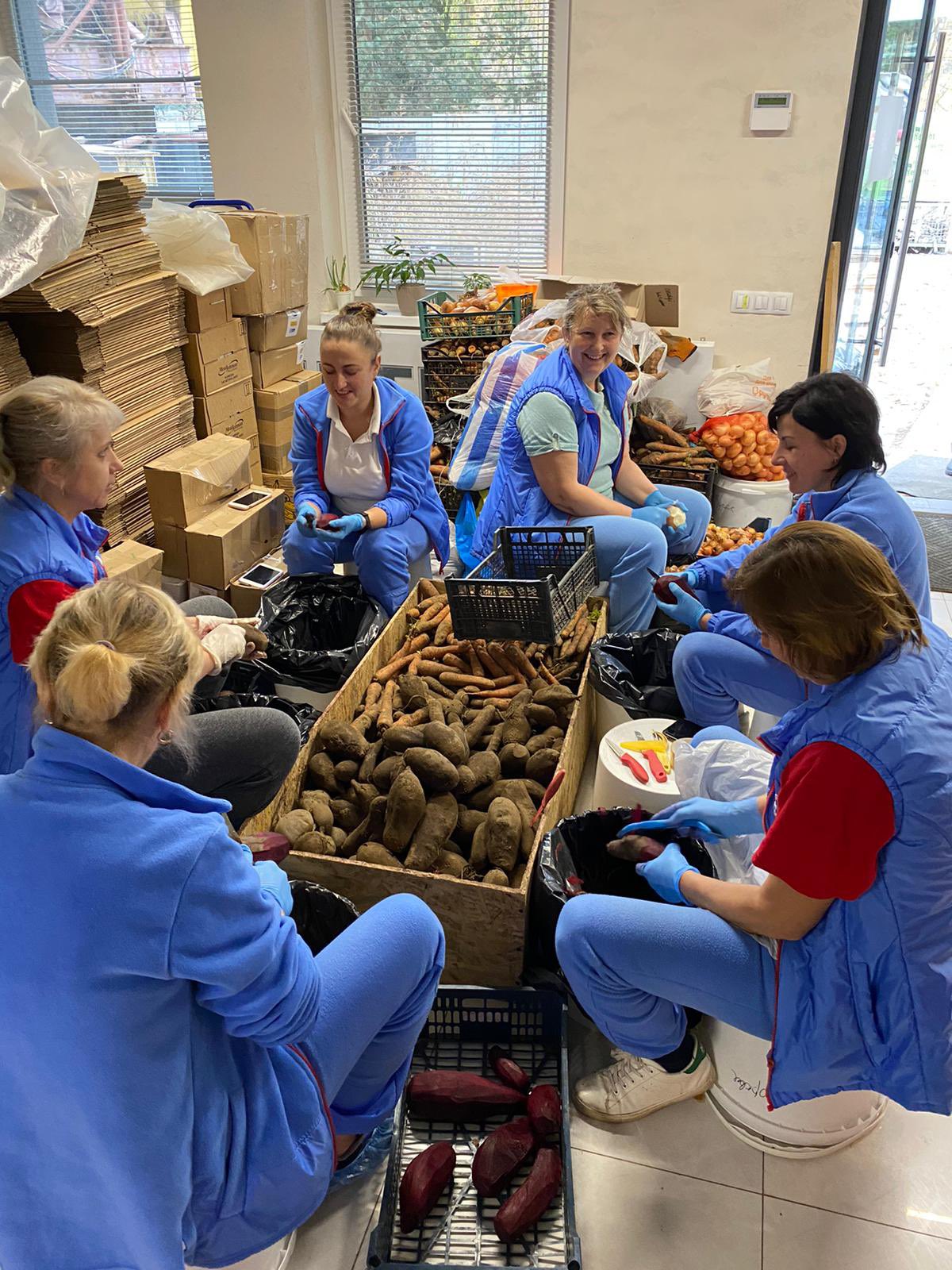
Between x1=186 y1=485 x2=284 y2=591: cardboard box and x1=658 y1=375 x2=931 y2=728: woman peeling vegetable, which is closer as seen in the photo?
x1=658 y1=375 x2=931 y2=728: woman peeling vegetable

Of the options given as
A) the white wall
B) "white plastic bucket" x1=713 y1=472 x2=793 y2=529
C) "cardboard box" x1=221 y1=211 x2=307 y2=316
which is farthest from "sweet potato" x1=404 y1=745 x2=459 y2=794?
the white wall

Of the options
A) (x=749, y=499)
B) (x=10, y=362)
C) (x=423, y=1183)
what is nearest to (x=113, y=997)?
(x=423, y=1183)

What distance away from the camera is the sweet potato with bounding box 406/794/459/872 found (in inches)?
81.5

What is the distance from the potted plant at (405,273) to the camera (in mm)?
5645

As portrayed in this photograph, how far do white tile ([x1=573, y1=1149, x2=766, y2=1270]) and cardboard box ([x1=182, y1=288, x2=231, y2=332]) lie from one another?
3.72 meters

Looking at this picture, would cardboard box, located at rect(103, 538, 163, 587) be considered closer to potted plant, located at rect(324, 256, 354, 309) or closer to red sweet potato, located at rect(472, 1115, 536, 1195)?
red sweet potato, located at rect(472, 1115, 536, 1195)

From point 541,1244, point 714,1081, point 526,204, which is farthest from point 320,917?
point 526,204

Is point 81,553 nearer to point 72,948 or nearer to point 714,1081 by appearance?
point 72,948

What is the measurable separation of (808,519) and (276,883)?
154 cm

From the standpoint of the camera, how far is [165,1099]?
3.64 feet

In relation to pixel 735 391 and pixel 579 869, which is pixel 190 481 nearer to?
pixel 579 869

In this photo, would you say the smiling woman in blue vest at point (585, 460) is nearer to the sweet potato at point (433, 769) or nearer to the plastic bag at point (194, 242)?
the sweet potato at point (433, 769)

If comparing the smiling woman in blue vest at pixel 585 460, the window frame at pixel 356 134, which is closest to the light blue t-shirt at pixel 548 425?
the smiling woman in blue vest at pixel 585 460

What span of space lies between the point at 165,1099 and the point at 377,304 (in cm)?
566
